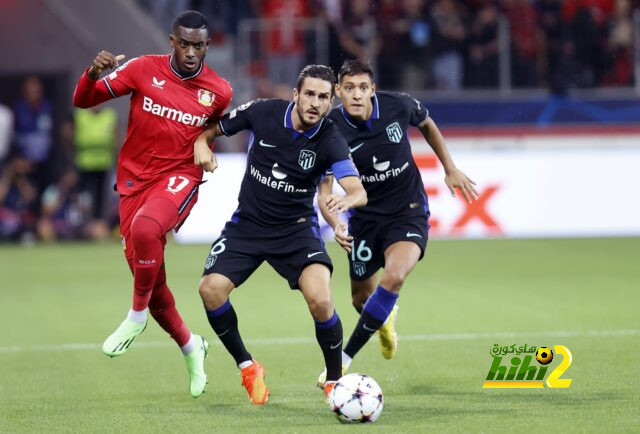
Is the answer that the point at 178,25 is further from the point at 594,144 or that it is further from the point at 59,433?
the point at 594,144

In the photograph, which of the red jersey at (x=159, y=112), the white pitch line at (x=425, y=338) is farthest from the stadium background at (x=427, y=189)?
the red jersey at (x=159, y=112)

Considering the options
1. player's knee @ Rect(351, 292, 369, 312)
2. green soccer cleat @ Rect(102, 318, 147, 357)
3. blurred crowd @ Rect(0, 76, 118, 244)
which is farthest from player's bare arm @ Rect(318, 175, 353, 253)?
blurred crowd @ Rect(0, 76, 118, 244)

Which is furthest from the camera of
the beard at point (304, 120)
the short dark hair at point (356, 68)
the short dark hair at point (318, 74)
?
the short dark hair at point (356, 68)

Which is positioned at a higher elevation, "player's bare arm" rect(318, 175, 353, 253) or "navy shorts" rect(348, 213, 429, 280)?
"player's bare arm" rect(318, 175, 353, 253)

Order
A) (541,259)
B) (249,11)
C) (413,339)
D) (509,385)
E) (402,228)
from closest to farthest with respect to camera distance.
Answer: (509,385) → (402,228) → (413,339) → (541,259) → (249,11)

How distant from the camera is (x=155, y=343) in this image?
1003cm

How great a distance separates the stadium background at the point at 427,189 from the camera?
947 centimetres

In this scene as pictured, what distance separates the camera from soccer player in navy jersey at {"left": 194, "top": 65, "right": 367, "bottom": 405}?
Result: 288 inches

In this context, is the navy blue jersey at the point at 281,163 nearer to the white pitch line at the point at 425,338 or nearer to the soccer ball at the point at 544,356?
the soccer ball at the point at 544,356

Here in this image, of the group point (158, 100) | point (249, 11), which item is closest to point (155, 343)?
point (158, 100)

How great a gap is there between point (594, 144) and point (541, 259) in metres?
A: 3.78

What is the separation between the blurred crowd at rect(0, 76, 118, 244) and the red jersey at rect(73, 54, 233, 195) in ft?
36.0

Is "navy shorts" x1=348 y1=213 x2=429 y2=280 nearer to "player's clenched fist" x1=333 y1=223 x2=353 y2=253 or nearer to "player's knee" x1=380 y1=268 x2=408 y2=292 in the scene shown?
"player's knee" x1=380 y1=268 x2=408 y2=292

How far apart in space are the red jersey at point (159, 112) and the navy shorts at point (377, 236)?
1303 millimetres
